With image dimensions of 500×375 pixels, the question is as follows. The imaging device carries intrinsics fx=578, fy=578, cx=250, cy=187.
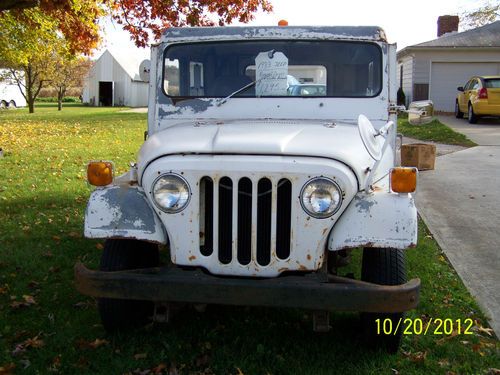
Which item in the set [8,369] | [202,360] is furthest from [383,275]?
[8,369]

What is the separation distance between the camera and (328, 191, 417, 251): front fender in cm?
305

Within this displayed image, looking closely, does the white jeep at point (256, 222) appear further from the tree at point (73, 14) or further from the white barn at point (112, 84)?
the white barn at point (112, 84)

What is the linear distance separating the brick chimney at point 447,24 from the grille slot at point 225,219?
29.0 meters

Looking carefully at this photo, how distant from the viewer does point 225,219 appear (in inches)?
123

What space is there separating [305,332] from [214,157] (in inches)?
58.9

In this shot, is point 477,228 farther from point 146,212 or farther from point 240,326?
point 146,212

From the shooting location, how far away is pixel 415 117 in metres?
4.48

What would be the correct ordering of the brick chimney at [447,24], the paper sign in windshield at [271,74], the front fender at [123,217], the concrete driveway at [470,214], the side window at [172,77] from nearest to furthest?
the front fender at [123,217]
the paper sign in windshield at [271,74]
the side window at [172,77]
the concrete driveway at [470,214]
the brick chimney at [447,24]

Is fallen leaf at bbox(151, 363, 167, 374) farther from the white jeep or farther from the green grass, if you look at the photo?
the green grass

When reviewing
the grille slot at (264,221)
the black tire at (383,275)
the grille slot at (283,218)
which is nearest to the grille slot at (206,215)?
the grille slot at (264,221)

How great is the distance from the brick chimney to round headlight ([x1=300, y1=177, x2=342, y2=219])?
94.9 ft

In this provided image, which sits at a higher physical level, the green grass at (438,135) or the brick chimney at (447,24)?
the brick chimney at (447,24)

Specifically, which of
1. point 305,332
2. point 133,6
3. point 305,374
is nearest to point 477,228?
point 305,332

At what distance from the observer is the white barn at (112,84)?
158 ft
